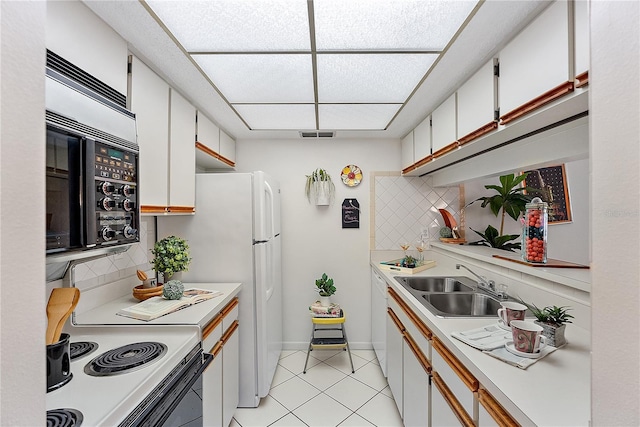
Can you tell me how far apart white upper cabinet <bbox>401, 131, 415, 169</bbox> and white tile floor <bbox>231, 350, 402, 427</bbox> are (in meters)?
1.98

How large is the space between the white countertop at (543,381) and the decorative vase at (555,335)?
26mm

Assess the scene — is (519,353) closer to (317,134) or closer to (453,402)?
(453,402)

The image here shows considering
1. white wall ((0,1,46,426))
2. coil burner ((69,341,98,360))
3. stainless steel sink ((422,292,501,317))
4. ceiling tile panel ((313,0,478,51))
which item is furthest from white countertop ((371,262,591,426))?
coil burner ((69,341,98,360))

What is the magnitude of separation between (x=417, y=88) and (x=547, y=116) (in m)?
0.85

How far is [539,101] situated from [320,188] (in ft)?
7.04

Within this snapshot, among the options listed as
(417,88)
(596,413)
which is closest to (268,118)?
(417,88)

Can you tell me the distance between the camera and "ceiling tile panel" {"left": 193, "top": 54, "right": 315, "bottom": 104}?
1571 millimetres

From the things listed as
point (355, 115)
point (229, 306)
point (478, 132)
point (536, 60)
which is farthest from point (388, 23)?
point (229, 306)

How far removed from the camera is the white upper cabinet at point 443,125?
6.27 ft

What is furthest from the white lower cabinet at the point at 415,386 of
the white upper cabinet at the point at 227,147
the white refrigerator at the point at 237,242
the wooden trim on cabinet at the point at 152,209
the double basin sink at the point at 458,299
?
the white upper cabinet at the point at 227,147

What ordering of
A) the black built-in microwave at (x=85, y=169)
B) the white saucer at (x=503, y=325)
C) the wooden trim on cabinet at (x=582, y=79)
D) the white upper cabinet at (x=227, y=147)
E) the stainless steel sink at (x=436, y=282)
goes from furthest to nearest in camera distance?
1. the white upper cabinet at (x=227, y=147)
2. the stainless steel sink at (x=436, y=282)
3. the white saucer at (x=503, y=325)
4. the wooden trim on cabinet at (x=582, y=79)
5. the black built-in microwave at (x=85, y=169)

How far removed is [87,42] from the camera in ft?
3.83

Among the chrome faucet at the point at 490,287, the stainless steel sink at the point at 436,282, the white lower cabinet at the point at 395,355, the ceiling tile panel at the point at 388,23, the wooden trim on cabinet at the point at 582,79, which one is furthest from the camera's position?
the stainless steel sink at the point at 436,282

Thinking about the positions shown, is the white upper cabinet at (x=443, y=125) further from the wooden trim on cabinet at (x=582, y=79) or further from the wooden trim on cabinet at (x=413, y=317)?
the wooden trim on cabinet at (x=413, y=317)
